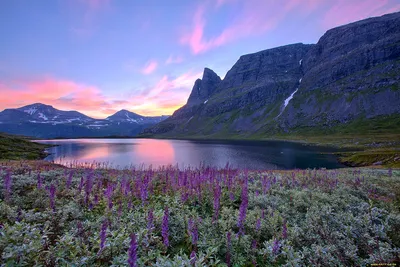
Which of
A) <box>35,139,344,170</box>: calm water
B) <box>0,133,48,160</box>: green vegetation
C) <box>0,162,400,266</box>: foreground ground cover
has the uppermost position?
<box>0,162,400,266</box>: foreground ground cover

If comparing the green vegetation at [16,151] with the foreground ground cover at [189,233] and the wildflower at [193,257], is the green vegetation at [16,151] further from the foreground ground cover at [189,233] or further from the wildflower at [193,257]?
the wildflower at [193,257]

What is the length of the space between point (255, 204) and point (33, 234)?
8143 mm

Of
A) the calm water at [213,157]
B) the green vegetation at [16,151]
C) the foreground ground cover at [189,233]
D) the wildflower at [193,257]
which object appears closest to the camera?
the wildflower at [193,257]

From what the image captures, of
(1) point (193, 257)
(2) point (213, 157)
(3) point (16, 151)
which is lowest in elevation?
(2) point (213, 157)

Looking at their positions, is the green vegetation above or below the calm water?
above

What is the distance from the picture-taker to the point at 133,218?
22.2 ft

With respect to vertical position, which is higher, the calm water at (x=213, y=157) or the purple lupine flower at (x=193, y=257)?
the purple lupine flower at (x=193, y=257)

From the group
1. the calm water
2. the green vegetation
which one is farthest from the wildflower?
the green vegetation

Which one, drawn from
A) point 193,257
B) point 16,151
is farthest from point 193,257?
point 16,151

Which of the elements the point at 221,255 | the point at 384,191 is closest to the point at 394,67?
the point at 384,191

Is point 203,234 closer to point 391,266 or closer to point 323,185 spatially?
point 391,266

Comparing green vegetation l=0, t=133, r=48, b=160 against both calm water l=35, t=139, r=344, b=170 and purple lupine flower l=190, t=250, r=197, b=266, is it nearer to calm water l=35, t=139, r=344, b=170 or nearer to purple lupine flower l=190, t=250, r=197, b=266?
calm water l=35, t=139, r=344, b=170

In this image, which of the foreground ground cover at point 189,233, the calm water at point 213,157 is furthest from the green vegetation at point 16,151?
the foreground ground cover at point 189,233

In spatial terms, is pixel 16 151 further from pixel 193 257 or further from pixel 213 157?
pixel 193 257
